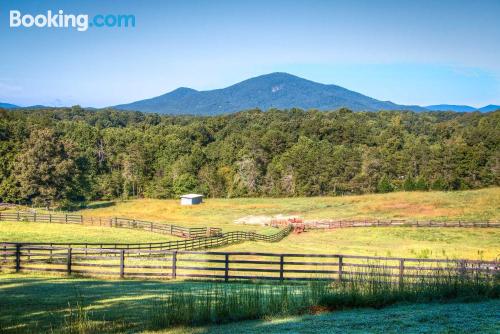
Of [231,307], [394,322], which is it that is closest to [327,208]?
[231,307]

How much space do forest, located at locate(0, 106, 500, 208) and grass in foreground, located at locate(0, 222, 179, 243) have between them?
31.0 m

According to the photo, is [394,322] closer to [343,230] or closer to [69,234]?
[69,234]

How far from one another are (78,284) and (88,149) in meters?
95.3

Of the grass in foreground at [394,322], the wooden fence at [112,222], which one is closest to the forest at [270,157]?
the wooden fence at [112,222]

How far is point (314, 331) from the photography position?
10031 mm

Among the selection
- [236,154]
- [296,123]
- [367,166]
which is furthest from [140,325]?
[296,123]

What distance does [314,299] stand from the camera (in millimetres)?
12539

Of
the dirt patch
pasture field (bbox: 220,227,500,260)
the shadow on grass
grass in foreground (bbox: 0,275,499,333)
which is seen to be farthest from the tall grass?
the dirt patch

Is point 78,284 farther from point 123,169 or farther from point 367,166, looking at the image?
point 123,169

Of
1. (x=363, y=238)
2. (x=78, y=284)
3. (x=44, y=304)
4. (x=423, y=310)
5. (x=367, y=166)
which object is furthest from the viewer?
(x=367, y=166)

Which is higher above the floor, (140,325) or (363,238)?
(140,325)

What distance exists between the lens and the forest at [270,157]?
3725 inches

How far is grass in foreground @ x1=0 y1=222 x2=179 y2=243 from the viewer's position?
40.8 metres

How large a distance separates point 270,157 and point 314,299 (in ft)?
328
